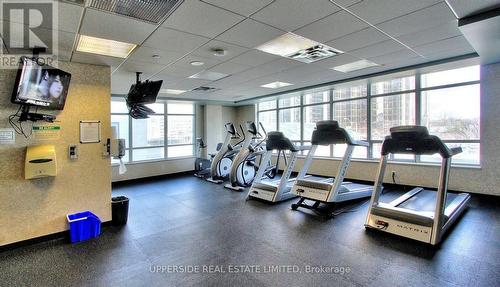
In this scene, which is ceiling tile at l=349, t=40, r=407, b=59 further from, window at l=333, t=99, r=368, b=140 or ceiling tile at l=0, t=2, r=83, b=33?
ceiling tile at l=0, t=2, r=83, b=33

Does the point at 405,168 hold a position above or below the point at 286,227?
above

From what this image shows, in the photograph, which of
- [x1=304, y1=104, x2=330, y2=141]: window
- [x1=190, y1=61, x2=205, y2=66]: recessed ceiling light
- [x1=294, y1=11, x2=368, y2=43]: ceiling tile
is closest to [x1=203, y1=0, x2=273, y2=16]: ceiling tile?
[x1=294, y1=11, x2=368, y2=43]: ceiling tile

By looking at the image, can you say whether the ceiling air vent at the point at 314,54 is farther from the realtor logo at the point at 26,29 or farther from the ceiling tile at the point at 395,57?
the realtor logo at the point at 26,29

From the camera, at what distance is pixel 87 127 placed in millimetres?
3875

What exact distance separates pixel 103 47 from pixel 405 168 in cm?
655

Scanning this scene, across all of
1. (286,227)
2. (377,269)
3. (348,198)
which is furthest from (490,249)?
(286,227)

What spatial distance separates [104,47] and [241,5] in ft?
7.18

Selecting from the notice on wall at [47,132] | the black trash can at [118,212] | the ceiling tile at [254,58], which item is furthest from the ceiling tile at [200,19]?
the black trash can at [118,212]

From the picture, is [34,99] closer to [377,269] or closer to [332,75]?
[377,269]

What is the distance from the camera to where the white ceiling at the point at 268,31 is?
99.0 inches

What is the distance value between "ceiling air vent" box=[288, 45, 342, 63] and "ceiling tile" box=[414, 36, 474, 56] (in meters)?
1.28

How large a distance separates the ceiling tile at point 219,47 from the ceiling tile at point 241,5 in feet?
3.02

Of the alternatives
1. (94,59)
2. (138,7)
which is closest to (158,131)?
(94,59)

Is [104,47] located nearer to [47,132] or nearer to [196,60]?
[196,60]
